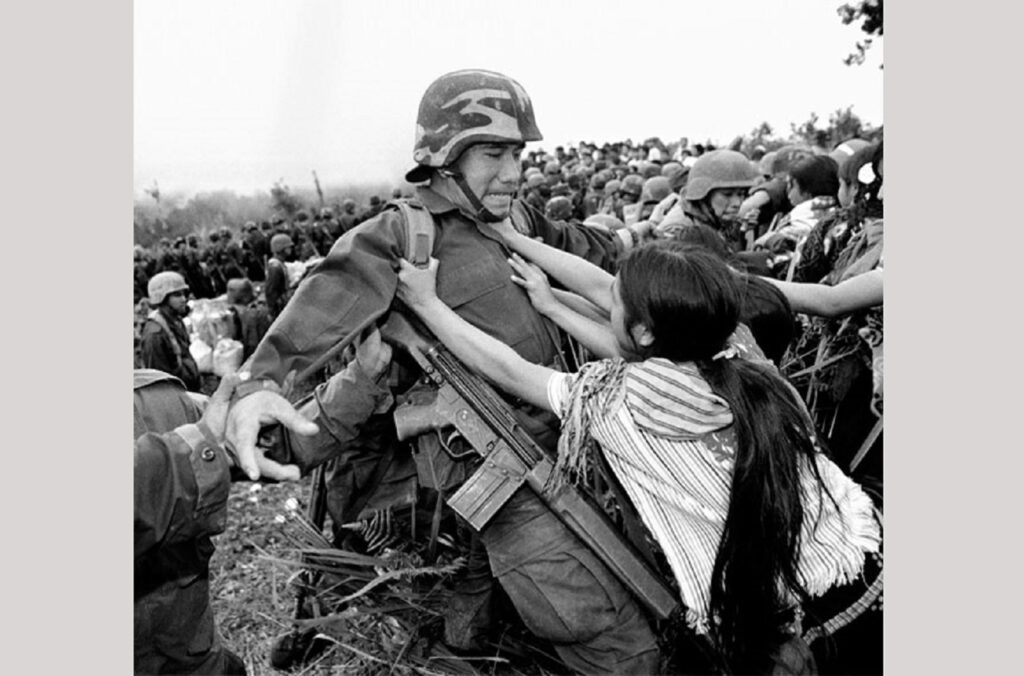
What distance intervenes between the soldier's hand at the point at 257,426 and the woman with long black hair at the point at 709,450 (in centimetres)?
48

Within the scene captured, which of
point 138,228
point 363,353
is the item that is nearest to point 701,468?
point 363,353

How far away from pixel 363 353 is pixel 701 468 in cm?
105

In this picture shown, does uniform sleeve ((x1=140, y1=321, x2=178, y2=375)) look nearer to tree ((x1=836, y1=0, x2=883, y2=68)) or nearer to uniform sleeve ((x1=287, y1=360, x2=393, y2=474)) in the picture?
uniform sleeve ((x1=287, y1=360, x2=393, y2=474))

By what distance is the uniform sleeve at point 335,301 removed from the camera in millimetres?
2371

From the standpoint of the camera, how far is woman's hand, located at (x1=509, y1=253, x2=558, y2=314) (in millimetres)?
2686

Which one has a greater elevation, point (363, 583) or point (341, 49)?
point (341, 49)

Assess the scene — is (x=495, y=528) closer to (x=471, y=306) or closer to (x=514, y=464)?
(x=514, y=464)

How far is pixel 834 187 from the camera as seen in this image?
4.75 meters

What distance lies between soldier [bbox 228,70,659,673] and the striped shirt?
0.33 metres

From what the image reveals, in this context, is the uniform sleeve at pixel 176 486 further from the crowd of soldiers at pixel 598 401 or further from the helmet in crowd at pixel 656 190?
the helmet in crowd at pixel 656 190

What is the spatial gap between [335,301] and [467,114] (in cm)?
64

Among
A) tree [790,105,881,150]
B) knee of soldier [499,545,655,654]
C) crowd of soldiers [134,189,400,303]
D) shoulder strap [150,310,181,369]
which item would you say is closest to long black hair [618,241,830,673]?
knee of soldier [499,545,655,654]

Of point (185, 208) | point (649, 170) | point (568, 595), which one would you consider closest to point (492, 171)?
point (568, 595)

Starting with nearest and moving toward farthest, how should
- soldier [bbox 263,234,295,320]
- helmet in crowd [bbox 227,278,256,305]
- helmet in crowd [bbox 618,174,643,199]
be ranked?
soldier [bbox 263,234,295,320] → helmet in crowd [bbox 227,278,256,305] → helmet in crowd [bbox 618,174,643,199]
